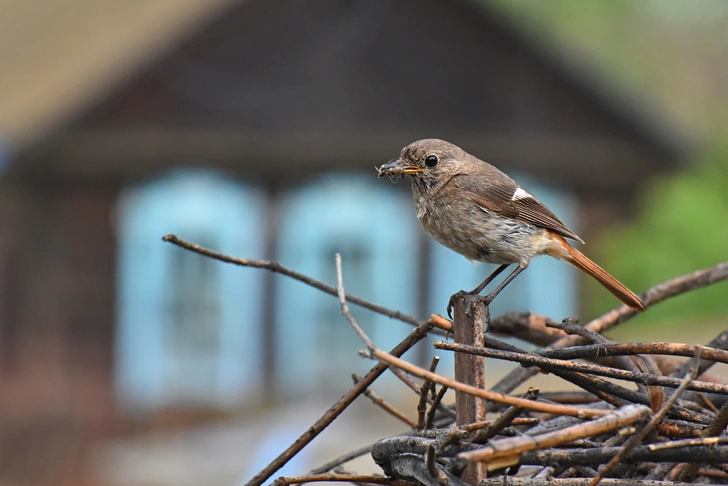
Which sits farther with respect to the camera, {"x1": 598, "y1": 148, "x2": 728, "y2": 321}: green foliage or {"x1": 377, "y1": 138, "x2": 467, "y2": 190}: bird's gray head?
{"x1": 598, "y1": 148, "x2": 728, "y2": 321}: green foliage

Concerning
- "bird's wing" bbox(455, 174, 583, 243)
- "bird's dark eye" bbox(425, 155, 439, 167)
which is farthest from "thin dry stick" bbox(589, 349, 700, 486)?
"bird's dark eye" bbox(425, 155, 439, 167)

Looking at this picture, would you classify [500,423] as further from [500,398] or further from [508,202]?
[508,202]

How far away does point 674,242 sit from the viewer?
44.1ft

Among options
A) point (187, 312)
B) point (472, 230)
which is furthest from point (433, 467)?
point (187, 312)

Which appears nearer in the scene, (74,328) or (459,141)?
(459,141)

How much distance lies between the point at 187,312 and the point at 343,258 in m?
2.55

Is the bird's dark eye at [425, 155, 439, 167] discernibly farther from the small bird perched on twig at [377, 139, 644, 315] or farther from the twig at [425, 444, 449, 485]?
the twig at [425, 444, 449, 485]

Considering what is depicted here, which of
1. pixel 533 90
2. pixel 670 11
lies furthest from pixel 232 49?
pixel 670 11

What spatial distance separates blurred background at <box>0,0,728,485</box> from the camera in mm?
14070

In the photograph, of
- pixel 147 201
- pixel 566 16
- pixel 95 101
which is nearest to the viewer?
pixel 95 101

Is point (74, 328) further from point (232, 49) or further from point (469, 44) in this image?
point (469, 44)

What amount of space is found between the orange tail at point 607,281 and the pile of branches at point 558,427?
1.54 feet

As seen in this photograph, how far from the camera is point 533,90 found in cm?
1479

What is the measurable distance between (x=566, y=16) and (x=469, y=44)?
62.7 ft
